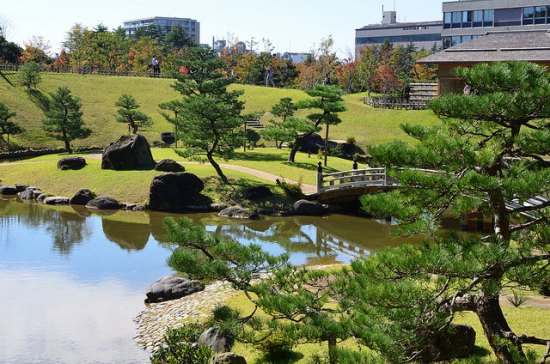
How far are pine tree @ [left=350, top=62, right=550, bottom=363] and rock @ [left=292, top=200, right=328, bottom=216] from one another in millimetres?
22484

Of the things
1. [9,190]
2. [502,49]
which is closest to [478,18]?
[502,49]

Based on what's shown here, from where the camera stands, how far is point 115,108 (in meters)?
56.7

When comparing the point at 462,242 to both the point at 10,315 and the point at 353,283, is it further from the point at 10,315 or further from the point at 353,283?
the point at 10,315

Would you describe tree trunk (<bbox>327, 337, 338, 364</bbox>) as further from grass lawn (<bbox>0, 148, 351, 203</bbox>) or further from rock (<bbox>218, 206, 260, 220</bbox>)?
grass lawn (<bbox>0, 148, 351, 203</bbox>)

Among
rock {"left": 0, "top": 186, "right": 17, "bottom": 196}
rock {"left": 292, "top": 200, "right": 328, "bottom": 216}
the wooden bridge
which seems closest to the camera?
the wooden bridge

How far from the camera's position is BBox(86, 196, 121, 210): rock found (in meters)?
33.6

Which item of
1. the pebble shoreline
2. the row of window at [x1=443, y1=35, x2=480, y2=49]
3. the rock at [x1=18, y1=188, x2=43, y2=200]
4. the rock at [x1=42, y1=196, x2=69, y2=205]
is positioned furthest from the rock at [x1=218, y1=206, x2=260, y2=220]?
the row of window at [x1=443, y1=35, x2=480, y2=49]

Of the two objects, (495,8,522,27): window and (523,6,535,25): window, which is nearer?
(523,6,535,25): window

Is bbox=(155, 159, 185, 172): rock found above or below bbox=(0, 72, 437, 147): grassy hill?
below

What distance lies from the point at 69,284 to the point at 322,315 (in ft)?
40.5

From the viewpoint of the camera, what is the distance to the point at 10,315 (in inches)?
713

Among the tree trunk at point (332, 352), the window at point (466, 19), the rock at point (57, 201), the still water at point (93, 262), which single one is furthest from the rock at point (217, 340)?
the window at point (466, 19)

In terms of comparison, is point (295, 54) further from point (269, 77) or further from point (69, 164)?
point (69, 164)

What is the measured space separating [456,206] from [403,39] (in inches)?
4510
